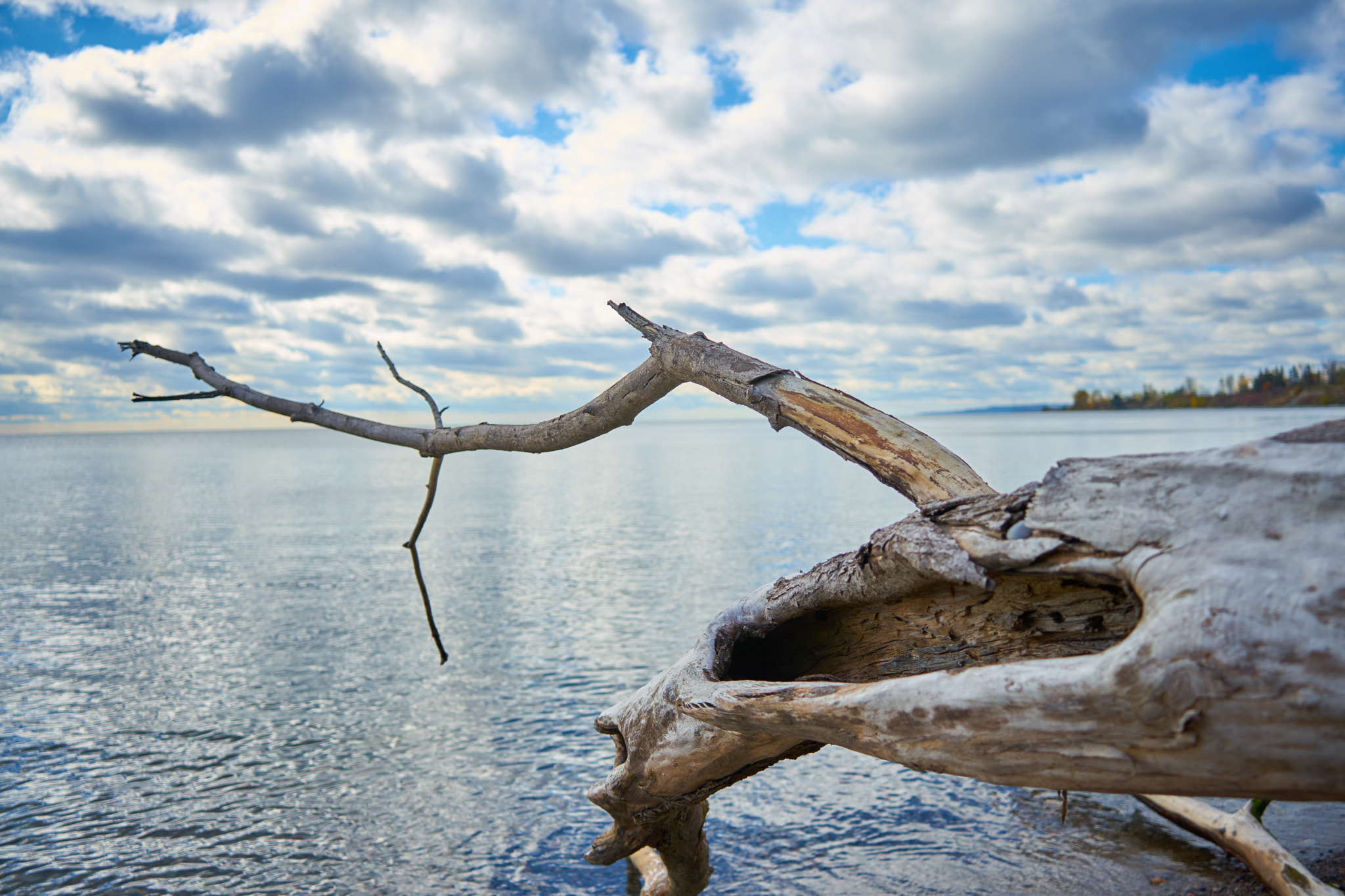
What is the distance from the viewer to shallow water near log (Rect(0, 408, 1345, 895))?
24.1 ft

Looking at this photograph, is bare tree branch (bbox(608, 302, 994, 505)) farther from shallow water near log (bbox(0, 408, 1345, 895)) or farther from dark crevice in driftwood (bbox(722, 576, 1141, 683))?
shallow water near log (bbox(0, 408, 1345, 895))

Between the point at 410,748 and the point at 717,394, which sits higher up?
the point at 717,394

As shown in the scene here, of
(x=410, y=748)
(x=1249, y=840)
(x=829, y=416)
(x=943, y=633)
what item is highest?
(x=829, y=416)

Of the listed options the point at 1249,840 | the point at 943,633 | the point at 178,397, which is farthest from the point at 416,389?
the point at 1249,840

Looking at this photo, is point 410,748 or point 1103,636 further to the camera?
point 410,748

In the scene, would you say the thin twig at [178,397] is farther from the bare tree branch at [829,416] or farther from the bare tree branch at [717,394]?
the bare tree branch at [829,416]

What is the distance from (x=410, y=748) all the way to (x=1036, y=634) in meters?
9.66

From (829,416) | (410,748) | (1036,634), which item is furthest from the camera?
(410,748)

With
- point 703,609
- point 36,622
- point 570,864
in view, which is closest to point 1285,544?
point 570,864

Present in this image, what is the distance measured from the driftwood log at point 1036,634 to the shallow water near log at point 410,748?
484 cm

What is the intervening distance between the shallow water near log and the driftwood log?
484 cm

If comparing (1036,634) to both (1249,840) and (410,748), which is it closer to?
(1249,840)

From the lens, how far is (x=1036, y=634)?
2.57m

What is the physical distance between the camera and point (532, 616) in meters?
17.1
